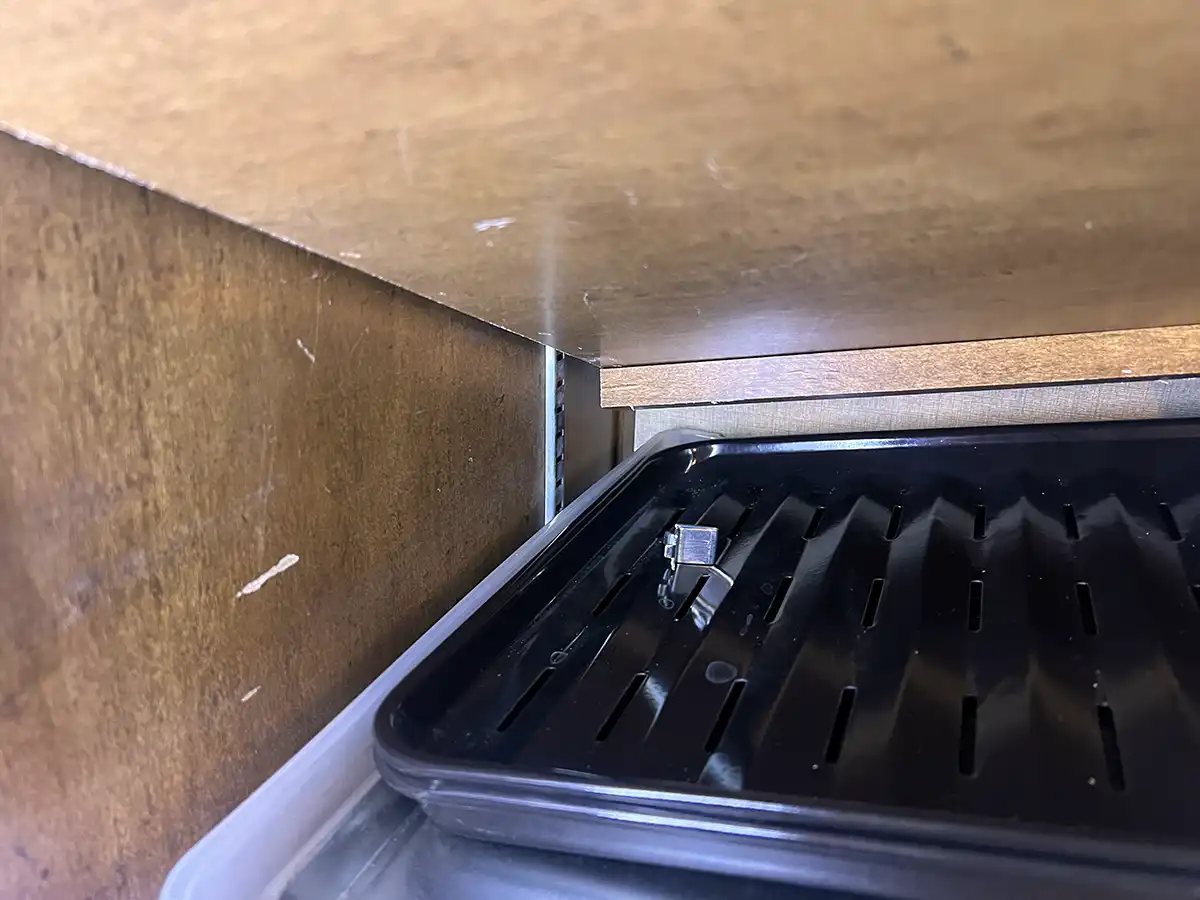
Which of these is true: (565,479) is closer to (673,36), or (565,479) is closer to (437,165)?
(437,165)

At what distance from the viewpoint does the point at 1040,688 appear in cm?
49

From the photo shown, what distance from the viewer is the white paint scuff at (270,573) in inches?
21.4

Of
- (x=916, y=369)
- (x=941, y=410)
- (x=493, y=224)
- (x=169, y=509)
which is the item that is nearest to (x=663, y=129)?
(x=493, y=224)

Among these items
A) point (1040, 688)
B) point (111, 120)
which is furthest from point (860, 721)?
point (111, 120)

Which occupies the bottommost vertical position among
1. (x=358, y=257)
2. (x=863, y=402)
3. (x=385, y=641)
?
(x=385, y=641)

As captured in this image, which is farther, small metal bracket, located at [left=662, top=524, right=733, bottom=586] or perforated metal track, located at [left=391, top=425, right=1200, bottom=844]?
small metal bracket, located at [left=662, top=524, right=733, bottom=586]

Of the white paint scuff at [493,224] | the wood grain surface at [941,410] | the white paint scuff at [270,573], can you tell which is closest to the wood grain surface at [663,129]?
the white paint scuff at [493,224]

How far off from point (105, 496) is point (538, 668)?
294mm

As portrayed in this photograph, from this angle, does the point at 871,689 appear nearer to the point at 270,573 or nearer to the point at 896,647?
the point at 896,647

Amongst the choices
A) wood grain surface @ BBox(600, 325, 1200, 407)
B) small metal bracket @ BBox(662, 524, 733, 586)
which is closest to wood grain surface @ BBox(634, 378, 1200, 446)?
wood grain surface @ BBox(600, 325, 1200, 407)

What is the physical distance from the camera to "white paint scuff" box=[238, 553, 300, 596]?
0.54 m

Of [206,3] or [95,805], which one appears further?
[95,805]

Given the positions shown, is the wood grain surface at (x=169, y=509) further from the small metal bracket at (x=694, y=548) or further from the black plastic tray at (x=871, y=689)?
the small metal bracket at (x=694, y=548)

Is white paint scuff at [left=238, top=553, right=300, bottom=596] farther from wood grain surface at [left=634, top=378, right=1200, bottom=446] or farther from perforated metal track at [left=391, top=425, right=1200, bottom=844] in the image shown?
wood grain surface at [left=634, top=378, right=1200, bottom=446]
